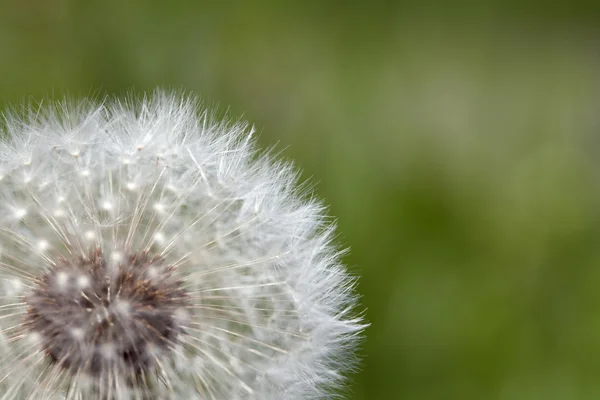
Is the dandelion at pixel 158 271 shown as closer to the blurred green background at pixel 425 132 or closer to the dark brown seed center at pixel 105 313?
the dark brown seed center at pixel 105 313

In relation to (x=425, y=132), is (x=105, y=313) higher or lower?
lower

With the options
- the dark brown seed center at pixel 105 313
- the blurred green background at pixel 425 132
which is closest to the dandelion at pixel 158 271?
the dark brown seed center at pixel 105 313

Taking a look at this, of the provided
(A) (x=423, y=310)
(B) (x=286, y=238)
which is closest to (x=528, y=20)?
(A) (x=423, y=310)

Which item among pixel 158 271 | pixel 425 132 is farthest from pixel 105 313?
pixel 425 132

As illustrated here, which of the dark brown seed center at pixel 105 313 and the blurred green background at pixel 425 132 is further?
the blurred green background at pixel 425 132

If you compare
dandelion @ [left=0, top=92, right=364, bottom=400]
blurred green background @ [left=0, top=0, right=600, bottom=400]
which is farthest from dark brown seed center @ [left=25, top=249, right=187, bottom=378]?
blurred green background @ [left=0, top=0, right=600, bottom=400]

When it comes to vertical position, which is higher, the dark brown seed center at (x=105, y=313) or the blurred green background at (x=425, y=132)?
the blurred green background at (x=425, y=132)

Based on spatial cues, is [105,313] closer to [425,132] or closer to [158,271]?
[158,271]
